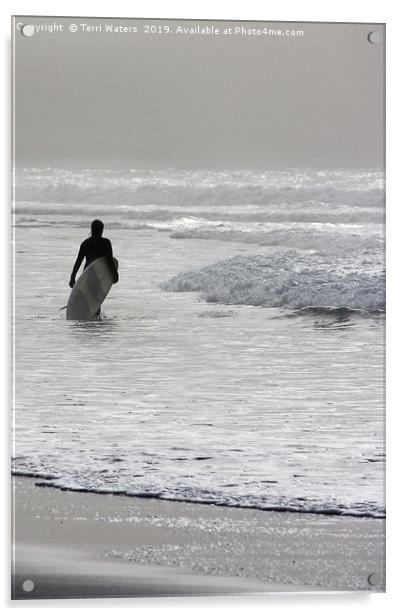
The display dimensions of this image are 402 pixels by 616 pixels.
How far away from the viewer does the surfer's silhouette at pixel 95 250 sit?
3068mm

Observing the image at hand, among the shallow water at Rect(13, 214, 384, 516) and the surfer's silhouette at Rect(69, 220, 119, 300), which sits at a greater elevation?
the surfer's silhouette at Rect(69, 220, 119, 300)

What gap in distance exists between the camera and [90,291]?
3.07m

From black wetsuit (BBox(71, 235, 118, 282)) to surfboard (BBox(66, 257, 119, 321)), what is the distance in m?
0.01

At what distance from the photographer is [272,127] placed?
10.2ft

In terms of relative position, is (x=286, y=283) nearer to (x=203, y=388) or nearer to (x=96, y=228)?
(x=203, y=388)

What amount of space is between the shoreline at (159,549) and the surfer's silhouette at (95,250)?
0.66 m

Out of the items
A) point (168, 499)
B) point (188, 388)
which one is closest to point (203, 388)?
point (188, 388)

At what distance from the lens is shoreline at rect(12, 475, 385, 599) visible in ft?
9.53

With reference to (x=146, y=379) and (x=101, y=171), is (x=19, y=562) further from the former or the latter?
(x=101, y=171)

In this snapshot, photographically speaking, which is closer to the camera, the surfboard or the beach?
the beach

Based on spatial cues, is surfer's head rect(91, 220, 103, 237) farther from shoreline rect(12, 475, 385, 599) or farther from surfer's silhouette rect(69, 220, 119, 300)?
shoreline rect(12, 475, 385, 599)

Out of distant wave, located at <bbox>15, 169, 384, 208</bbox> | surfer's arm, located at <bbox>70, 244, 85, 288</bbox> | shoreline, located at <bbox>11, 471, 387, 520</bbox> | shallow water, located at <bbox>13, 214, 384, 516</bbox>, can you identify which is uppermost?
distant wave, located at <bbox>15, 169, 384, 208</bbox>

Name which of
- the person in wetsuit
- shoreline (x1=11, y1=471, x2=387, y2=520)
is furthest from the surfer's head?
shoreline (x1=11, y1=471, x2=387, y2=520)
